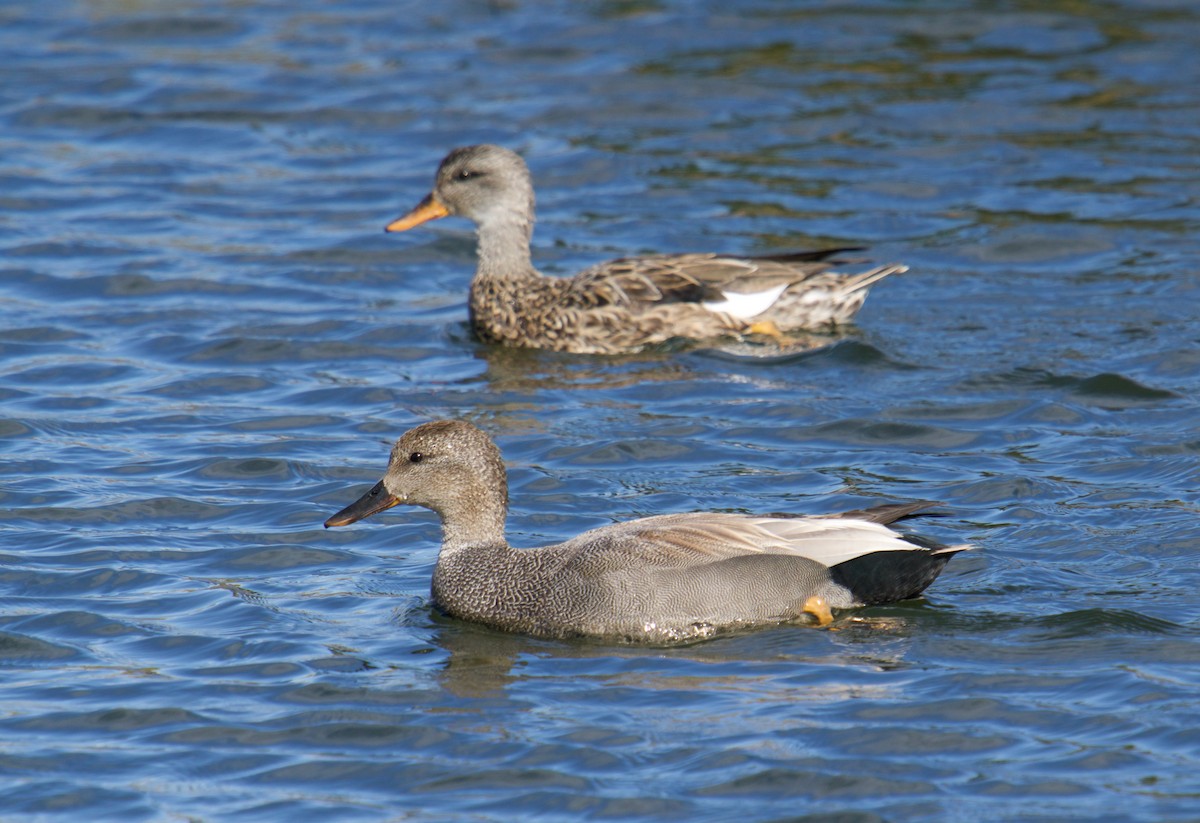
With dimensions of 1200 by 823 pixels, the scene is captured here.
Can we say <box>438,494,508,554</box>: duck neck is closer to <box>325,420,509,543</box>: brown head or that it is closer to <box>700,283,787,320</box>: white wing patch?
<box>325,420,509,543</box>: brown head

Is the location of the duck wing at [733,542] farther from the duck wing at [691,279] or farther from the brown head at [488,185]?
the brown head at [488,185]

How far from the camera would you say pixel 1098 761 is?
646 cm

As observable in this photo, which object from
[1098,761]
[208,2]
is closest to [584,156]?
[208,2]

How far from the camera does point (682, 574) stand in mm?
7641

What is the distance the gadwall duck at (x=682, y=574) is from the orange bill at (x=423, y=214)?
5371mm

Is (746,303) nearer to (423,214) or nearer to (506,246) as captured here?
(506,246)

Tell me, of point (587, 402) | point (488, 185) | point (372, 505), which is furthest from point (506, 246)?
point (372, 505)

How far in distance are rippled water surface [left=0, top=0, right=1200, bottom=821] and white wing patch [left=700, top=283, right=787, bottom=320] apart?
547 mm

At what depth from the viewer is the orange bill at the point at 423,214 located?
1325cm

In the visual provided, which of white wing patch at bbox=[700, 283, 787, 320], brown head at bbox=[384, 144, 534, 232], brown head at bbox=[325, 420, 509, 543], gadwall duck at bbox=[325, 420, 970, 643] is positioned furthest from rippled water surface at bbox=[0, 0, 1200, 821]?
brown head at bbox=[384, 144, 534, 232]

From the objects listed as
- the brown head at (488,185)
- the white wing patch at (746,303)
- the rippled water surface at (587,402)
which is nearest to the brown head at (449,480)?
the rippled water surface at (587,402)

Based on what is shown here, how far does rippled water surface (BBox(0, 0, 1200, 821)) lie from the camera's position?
6.69 m

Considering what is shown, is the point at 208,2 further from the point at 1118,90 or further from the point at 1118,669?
the point at 1118,669

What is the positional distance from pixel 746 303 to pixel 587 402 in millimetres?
1630
